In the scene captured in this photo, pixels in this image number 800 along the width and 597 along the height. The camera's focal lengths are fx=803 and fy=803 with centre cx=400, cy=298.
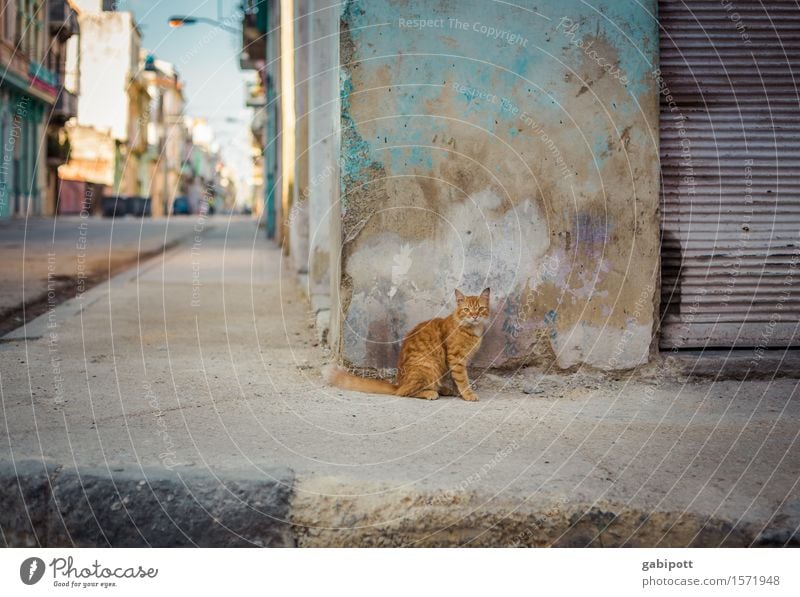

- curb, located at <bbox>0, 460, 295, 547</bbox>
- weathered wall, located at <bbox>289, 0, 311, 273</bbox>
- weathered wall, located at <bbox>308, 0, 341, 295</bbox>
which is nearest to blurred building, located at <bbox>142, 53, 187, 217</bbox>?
weathered wall, located at <bbox>289, 0, 311, 273</bbox>

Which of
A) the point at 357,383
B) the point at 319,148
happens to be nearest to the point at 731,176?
the point at 357,383

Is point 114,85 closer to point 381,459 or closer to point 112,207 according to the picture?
point 112,207

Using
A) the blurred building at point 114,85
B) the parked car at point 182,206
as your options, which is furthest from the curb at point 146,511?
the parked car at point 182,206

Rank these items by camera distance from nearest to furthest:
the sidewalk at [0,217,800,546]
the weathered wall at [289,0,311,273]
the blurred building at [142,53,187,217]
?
the sidewalk at [0,217,800,546], the weathered wall at [289,0,311,273], the blurred building at [142,53,187,217]

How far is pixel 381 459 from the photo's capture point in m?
2.67

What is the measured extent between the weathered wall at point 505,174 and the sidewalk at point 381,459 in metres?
0.35

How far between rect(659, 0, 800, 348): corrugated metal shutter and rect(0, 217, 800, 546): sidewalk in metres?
0.41

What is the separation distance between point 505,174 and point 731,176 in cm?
123

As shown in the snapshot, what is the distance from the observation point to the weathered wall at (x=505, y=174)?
379 cm

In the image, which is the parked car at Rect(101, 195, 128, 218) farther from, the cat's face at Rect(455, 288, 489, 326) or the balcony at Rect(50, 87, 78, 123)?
the cat's face at Rect(455, 288, 489, 326)

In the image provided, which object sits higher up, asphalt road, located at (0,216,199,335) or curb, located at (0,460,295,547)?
asphalt road, located at (0,216,199,335)

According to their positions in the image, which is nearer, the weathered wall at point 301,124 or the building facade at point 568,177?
the building facade at point 568,177

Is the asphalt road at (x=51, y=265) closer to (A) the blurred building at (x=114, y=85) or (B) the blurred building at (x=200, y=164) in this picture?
(A) the blurred building at (x=114, y=85)

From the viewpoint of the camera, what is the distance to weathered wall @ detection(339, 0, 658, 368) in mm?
3795
